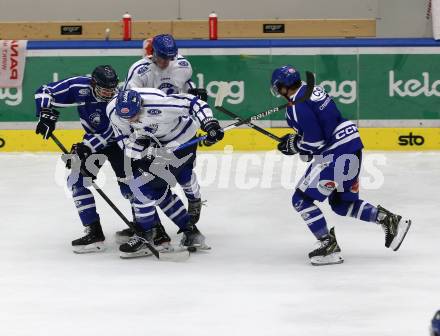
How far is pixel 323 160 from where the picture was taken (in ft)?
19.9

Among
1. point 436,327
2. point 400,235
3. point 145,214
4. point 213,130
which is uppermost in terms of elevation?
point 213,130

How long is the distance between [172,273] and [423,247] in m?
1.59

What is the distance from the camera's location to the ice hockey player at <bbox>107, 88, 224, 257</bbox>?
6031 mm

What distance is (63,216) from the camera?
7570 mm

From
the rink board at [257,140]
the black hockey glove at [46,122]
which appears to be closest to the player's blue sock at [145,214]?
the black hockey glove at [46,122]

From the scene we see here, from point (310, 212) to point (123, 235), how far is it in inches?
53.8

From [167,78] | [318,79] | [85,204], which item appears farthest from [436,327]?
[318,79]

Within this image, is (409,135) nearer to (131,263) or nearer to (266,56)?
(266,56)

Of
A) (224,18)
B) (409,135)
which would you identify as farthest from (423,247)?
(224,18)

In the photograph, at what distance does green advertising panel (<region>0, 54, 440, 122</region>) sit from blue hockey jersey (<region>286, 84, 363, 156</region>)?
388 centimetres

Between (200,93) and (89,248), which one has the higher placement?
(200,93)

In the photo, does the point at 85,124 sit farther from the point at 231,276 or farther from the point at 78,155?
the point at 231,276

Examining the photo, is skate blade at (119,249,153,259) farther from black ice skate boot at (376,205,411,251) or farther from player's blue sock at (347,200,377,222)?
black ice skate boot at (376,205,411,251)

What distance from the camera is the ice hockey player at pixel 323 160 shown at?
5988 millimetres
